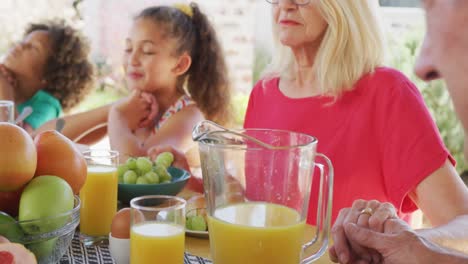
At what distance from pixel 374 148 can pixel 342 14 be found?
1.28ft

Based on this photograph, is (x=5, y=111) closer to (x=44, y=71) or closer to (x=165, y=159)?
(x=165, y=159)


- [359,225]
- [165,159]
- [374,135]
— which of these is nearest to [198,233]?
[359,225]

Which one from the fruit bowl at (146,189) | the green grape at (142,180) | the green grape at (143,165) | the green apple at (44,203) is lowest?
the fruit bowl at (146,189)

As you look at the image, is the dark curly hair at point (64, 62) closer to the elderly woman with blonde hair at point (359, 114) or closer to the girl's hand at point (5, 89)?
the girl's hand at point (5, 89)

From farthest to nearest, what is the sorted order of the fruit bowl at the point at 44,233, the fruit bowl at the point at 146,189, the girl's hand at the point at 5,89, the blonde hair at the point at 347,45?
the girl's hand at the point at 5,89
the blonde hair at the point at 347,45
the fruit bowl at the point at 146,189
the fruit bowl at the point at 44,233

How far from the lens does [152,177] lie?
1.42 metres

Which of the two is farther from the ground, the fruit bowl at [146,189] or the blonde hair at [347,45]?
the blonde hair at [347,45]

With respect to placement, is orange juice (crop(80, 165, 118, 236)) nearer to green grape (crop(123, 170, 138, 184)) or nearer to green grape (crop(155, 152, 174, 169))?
green grape (crop(123, 170, 138, 184))

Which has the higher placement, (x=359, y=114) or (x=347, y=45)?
(x=347, y=45)

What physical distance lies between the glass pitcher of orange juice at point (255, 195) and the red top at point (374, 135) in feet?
1.94

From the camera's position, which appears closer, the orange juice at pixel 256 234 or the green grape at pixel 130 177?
the orange juice at pixel 256 234

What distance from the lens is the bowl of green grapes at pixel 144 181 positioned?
1393mm

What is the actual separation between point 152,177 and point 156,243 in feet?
1.51

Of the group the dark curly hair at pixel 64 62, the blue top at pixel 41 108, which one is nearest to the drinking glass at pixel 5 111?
the blue top at pixel 41 108
